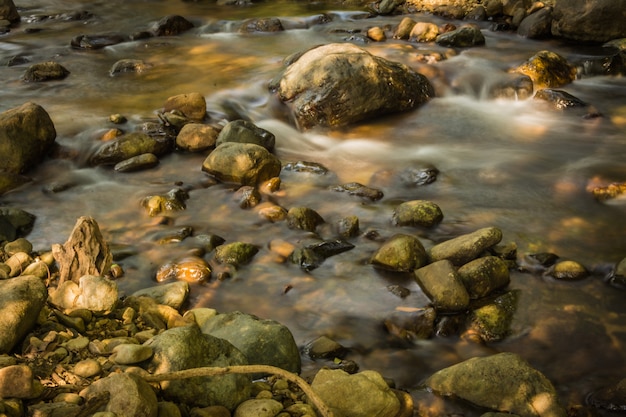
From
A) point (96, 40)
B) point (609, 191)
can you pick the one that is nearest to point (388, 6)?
point (96, 40)

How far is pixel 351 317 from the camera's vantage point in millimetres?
4434

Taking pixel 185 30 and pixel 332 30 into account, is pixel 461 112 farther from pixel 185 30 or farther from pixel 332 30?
pixel 185 30

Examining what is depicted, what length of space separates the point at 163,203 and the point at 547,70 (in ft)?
19.7

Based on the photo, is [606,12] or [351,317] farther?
[606,12]

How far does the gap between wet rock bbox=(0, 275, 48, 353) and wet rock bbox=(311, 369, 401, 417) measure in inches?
53.9

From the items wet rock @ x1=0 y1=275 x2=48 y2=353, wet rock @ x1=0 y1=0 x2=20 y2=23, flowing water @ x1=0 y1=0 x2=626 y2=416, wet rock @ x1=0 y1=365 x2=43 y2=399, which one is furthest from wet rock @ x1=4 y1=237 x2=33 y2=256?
wet rock @ x1=0 y1=0 x2=20 y2=23

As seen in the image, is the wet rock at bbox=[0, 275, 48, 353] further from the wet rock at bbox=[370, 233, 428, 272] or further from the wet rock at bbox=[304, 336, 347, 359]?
the wet rock at bbox=[370, 233, 428, 272]

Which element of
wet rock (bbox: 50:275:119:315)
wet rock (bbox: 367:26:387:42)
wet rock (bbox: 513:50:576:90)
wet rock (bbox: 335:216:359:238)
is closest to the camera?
wet rock (bbox: 50:275:119:315)

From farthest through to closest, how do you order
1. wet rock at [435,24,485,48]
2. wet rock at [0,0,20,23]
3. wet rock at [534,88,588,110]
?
wet rock at [0,0,20,23], wet rock at [435,24,485,48], wet rock at [534,88,588,110]

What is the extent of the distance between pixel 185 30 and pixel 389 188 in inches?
305

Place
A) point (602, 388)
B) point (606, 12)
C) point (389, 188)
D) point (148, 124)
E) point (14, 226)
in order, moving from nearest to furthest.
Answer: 1. point (602, 388)
2. point (14, 226)
3. point (389, 188)
4. point (148, 124)
5. point (606, 12)

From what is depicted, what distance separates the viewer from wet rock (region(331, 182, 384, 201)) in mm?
6184

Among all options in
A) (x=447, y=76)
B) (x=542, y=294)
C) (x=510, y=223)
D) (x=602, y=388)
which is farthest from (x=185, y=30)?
(x=602, y=388)

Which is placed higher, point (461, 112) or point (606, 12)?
point (606, 12)
